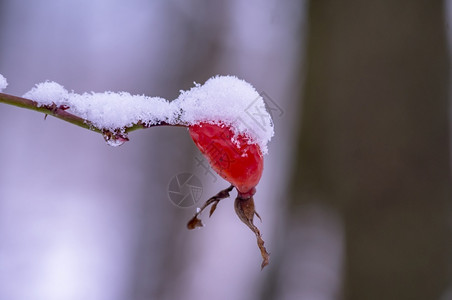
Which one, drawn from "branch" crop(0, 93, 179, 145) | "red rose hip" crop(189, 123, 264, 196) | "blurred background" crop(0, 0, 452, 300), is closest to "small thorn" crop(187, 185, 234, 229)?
"red rose hip" crop(189, 123, 264, 196)

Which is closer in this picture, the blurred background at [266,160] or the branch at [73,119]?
the branch at [73,119]

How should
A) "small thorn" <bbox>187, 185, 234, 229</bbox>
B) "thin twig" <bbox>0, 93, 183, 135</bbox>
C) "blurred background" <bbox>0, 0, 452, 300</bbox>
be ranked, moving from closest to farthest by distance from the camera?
"thin twig" <bbox>0, 93, 183, 135</bbox>, "small thorn" <bbox>187, 185, 234, 229</bbox>, "blurred background" <bbox>0, 0, 452, 300</bbox>

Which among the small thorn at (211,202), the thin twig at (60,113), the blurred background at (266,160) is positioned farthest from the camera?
the blurred background at (266,160)

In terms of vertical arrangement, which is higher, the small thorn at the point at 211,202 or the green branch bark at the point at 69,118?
the green branch bark at the point at 69,118

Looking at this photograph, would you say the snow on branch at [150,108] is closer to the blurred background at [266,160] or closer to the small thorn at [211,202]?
the small thorn at [211,202]

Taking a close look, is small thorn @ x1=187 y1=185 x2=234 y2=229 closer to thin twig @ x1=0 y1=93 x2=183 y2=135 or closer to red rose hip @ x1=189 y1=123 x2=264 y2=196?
red rose hip @ x1=189 y1=123 x2=264 y2=196

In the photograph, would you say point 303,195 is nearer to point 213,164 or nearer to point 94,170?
point 213,164

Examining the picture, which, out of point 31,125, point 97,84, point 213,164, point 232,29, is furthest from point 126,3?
point 213,164

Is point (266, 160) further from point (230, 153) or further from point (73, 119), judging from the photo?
point (73, 119)

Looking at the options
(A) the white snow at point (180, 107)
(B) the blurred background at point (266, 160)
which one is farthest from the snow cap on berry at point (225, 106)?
(B) the blurred background at point (266, 160)
